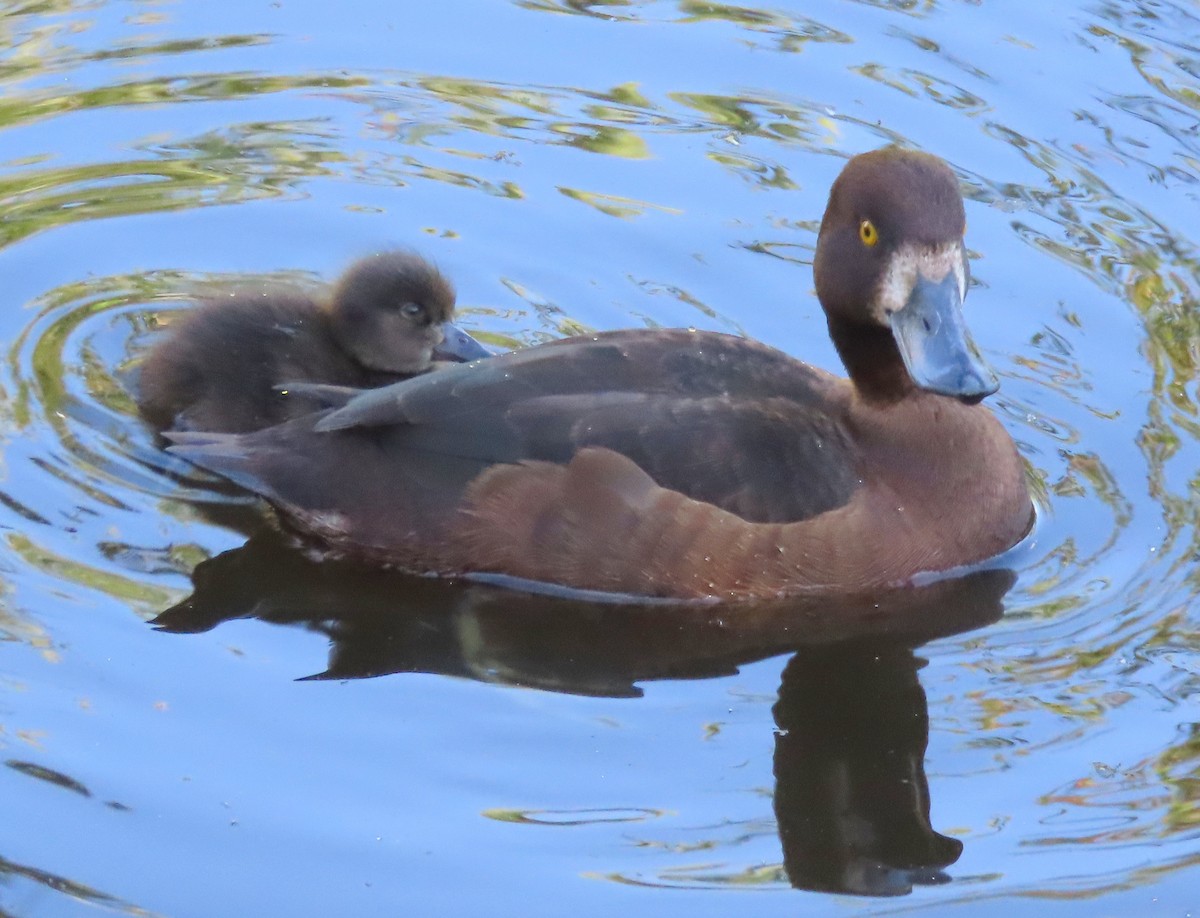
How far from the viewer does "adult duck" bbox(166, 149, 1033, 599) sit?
5.70 meters

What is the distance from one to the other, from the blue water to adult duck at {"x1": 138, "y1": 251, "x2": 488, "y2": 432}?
0.85 ft

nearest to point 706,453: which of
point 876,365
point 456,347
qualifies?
point 876,365

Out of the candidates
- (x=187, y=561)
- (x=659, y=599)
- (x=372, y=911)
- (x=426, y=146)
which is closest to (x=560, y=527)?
(x=659, y=599)

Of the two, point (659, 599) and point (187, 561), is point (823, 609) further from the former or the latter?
point (187, 561)

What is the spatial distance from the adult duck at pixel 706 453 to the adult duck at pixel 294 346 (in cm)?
24

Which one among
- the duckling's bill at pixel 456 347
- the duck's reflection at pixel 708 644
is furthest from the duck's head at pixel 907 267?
the duckling's bill at pixel 456 347

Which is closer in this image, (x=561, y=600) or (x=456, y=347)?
(x=561, y=600)

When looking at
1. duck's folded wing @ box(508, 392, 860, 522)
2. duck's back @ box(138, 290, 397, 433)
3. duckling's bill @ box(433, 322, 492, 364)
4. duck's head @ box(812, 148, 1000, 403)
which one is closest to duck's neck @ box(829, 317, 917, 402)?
duck's head @ box(812, 148, 1000, 403)

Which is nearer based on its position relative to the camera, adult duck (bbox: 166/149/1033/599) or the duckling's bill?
adult duck (bbox: 166/149/1033/599)

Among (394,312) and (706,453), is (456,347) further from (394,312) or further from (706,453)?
(706,453)

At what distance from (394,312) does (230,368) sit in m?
0.62

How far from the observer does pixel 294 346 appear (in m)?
6.41

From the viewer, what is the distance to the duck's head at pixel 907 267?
5703 mm

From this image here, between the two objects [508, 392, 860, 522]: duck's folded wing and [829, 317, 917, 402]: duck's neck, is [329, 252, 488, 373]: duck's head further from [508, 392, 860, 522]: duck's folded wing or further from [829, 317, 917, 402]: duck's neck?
[829, 317, 917, 402]: duck's neck
